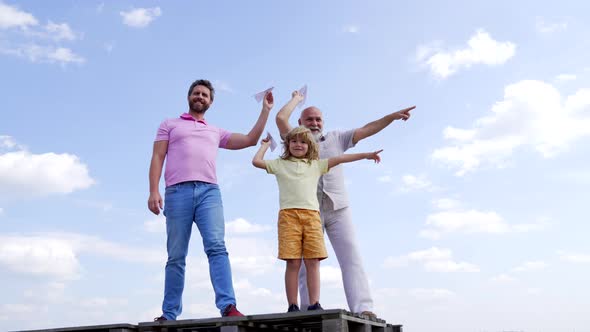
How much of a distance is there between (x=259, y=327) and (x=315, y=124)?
244 cm

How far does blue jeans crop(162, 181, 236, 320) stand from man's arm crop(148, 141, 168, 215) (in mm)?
100

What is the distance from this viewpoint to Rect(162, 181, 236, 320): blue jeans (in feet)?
21.9

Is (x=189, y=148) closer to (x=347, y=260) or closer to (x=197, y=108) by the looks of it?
(x=197, y=108)

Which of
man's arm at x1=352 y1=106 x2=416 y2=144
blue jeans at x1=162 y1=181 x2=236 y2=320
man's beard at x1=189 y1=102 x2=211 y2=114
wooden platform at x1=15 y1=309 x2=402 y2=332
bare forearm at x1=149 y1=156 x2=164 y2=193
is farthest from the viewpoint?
man's arm at x1=352 y1=106 x2=416 y2=144

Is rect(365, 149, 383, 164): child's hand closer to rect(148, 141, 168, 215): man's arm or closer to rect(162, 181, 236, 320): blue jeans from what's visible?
rect(162, 181, 236, 320): blue jeans

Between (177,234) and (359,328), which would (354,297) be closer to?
(359,328)

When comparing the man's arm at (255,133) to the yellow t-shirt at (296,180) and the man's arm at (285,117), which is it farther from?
the yellow t-shirt at (296,180)

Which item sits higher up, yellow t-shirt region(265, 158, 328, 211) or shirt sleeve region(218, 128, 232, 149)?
shirt sleeve region(218, 128, 232, 149)

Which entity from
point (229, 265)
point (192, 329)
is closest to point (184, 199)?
point (229, 265)

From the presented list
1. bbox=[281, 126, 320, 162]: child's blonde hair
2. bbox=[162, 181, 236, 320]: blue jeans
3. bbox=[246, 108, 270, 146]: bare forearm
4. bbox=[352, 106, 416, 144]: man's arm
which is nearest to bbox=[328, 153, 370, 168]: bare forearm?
bbox=[281, 126, 320, 162]: child's blonde hair

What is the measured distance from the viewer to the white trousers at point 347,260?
7.16 meters

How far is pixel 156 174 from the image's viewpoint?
7102 mm

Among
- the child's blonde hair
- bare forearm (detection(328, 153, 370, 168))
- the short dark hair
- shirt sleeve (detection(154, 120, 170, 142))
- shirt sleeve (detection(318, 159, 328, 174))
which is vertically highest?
the short dark hair

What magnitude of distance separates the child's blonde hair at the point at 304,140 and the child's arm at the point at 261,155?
0.21 metres
